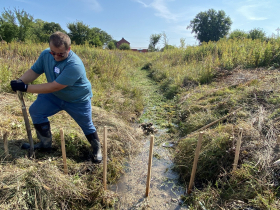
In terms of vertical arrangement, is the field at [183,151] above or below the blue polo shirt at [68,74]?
below

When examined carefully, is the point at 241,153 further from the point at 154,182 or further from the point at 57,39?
the point at 57,39

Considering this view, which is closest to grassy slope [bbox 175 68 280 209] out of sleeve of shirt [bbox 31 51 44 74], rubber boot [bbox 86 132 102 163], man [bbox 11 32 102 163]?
rubber boot [bbox 86 132 102 163]

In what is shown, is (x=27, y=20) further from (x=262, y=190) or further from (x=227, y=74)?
(x=262, y=190)

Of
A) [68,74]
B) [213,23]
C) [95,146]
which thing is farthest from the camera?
[213,23]

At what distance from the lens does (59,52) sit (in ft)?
6.77

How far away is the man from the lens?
2.08m

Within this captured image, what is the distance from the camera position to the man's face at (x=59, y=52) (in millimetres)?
2027

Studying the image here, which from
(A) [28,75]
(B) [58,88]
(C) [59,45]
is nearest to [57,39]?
(C) [59,45]

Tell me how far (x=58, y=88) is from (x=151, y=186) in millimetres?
1757

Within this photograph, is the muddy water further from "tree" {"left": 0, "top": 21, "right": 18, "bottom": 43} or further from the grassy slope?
"tree" {"left": 0, "top": 21, "right": 18, "bottom": 43}

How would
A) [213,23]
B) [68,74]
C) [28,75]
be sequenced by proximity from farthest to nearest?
1. [213,23]
2. [28,75]
3. [68,74]

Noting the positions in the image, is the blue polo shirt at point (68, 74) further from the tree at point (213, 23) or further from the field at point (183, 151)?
the tree at point (213, 23)

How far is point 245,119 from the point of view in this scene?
3100 mm

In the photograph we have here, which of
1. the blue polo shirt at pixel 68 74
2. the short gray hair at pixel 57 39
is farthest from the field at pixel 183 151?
the short gray hair at pixel 57 39
